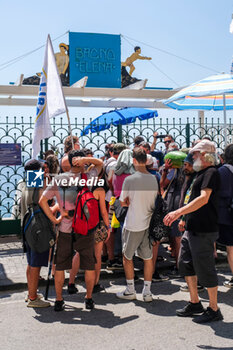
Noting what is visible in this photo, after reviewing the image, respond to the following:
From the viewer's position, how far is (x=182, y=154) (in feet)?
20.9

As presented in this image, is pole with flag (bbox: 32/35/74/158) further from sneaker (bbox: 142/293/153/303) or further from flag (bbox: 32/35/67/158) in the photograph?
sneaker (bbox: 142/293/153/303)

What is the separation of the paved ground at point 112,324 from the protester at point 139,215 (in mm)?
310

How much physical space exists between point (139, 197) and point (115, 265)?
178 cm

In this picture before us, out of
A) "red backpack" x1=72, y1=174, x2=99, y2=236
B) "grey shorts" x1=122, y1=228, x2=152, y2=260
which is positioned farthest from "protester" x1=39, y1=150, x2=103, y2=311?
"grey shorts" x1=122, y1=228, x2=152, y2=260

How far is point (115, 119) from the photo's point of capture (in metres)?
9.38

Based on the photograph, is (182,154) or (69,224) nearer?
(69,224)

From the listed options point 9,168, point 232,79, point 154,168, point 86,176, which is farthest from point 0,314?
point 232,79

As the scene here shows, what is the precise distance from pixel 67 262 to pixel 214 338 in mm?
1849

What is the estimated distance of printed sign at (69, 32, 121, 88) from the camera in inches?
475

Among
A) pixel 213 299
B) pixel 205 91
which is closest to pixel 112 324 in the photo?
pixel 213 299

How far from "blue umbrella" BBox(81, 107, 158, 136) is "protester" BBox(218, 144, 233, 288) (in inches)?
156

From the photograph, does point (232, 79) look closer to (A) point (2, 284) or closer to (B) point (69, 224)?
(B) point (69, 224)

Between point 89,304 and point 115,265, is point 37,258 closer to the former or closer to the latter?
point 89,304

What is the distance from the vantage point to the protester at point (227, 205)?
5.69m
